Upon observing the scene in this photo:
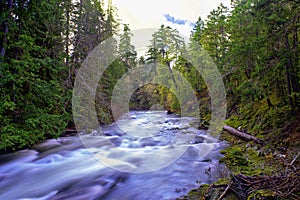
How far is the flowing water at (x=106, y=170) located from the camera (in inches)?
179

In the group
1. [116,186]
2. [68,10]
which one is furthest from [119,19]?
[116,186]

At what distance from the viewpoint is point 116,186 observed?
4.86 meters

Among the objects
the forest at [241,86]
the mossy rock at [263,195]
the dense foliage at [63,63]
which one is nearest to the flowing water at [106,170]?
the forest at [241,86]

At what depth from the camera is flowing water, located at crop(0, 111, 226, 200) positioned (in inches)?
179

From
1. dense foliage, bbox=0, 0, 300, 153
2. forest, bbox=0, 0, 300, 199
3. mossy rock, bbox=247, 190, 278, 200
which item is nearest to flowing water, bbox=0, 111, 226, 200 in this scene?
forest, bbox=0, 0, 300, 199

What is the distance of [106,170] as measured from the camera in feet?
19.4

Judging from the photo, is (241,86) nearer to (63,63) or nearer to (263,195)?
(263,195)

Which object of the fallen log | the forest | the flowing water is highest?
the forest

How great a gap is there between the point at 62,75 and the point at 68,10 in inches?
155

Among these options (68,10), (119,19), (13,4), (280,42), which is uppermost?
(119,19)

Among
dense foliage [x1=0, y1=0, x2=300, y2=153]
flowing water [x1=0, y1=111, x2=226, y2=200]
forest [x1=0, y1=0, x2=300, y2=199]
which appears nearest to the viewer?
flowing water [x1=0, y1=111, x2=226, y2=200]

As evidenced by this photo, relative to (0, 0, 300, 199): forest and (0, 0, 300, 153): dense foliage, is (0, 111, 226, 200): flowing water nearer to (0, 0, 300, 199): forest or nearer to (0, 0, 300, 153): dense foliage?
(0, 0, 300, 199): forest

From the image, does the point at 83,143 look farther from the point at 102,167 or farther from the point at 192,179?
the point at 192,179

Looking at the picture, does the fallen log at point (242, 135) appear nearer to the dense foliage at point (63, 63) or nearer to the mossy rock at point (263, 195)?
the dense foliage at point (63, 63)
